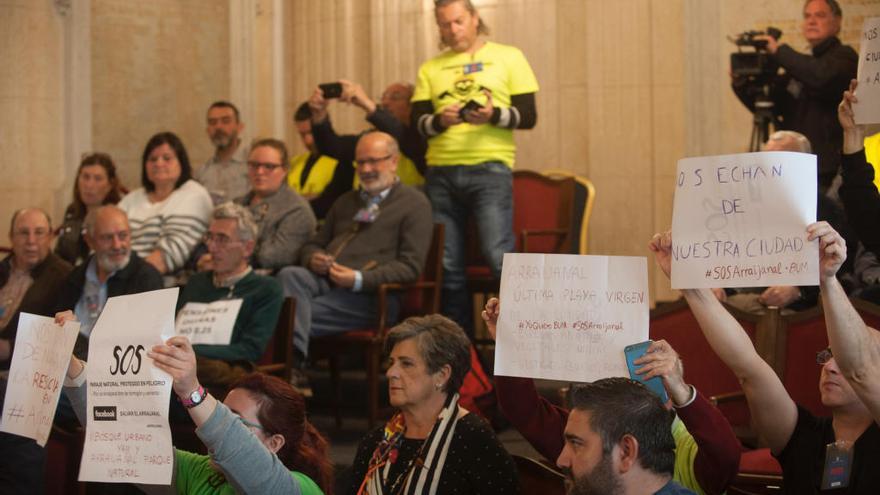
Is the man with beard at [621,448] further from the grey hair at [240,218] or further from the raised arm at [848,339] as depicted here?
the grey hair at [240,218]

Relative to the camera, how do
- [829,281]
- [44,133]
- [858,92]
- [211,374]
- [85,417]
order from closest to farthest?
1. [829,281]
2. [85,417]
3. [858,92]
4. [211,374]
5. [44,133]

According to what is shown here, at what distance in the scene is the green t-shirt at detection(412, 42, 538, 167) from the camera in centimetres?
632

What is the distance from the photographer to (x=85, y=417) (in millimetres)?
3289

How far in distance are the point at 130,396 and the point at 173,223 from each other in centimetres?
361

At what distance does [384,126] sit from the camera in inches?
263

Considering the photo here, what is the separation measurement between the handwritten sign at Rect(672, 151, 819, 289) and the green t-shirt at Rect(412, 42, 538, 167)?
10.9 feet

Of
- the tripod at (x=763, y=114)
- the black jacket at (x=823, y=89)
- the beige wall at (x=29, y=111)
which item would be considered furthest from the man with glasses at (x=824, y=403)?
the beige wall at (x=29, y=111)

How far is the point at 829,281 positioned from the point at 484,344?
4058 mm

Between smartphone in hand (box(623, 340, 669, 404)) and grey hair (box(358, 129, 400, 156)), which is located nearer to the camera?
smartphone in hand (box(623, 340, 669, 404))

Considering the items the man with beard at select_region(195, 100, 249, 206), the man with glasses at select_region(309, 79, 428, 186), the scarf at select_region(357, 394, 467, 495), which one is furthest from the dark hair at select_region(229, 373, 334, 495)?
the man with beard at select_region(195, 100, 249, 206)

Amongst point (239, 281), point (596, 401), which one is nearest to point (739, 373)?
point (596, 401)

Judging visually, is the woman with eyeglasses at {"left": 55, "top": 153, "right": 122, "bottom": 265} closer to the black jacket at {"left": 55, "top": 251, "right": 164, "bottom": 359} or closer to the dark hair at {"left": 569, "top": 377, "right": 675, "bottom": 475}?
the black jacket at {"left": 55, "top": 251, "right": 164, "bottom": 359}

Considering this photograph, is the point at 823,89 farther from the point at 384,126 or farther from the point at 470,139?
the point at 384,126

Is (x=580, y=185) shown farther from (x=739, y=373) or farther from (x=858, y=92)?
(x=739, y=373)
